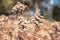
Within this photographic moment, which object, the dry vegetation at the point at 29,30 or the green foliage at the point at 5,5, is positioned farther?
the green foliage at the point at 5,5

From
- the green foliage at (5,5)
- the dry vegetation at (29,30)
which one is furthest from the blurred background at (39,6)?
the dry vegetation at (29,30)

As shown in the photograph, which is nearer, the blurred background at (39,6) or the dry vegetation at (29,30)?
the dry vegetation at (29,30)

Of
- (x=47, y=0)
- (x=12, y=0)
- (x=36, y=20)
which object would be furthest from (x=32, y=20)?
(x=47, y=0)

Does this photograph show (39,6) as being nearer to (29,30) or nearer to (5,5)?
(5,5)

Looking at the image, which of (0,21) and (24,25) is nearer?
(24,25)

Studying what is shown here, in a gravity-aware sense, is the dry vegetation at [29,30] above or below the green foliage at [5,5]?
above

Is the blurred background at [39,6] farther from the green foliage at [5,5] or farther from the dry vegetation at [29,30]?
the dry vegetation at [29,30]

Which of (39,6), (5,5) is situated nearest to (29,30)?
(5,5)

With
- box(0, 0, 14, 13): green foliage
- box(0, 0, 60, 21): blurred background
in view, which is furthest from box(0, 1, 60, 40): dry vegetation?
box(0, 0, 14, 13): green foliage

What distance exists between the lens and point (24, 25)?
7.93ft

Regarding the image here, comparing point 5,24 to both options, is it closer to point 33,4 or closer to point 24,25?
point 24,25

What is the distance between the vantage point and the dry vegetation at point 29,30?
7.94 feet

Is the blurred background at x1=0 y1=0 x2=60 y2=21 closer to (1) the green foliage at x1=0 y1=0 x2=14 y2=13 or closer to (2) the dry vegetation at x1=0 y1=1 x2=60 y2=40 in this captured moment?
(1) the green foliage at x1=0 y1=0 x2=14 y2=13

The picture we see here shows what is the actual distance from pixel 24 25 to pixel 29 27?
66 mm
